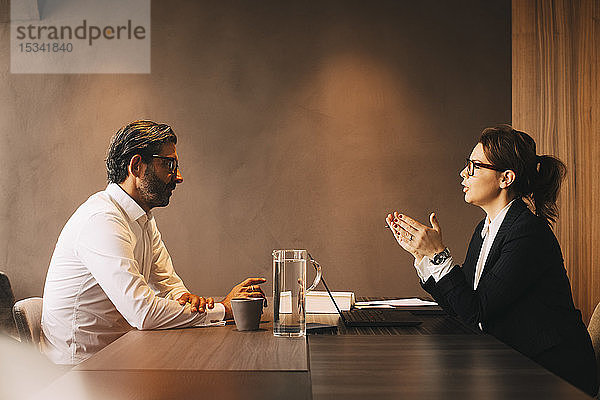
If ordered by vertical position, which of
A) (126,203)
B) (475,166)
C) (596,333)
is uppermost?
(475,166)

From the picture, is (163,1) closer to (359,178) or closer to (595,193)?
(359,178)

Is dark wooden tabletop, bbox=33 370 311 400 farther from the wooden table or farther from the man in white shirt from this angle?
the man in white shirt

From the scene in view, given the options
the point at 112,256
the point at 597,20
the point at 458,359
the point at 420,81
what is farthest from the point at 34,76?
the point at 458,359

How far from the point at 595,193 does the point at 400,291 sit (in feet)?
4.25

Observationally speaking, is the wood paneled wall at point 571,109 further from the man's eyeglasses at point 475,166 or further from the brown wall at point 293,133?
the man's eyeglasses at point 475,166

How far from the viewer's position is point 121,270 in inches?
77.1

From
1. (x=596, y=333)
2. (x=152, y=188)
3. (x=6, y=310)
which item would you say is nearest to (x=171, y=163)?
(x=152, y=188)

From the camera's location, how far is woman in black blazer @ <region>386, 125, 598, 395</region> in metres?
1.96

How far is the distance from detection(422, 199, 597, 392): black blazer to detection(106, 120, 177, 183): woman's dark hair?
103 cm

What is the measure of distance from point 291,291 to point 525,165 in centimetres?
103

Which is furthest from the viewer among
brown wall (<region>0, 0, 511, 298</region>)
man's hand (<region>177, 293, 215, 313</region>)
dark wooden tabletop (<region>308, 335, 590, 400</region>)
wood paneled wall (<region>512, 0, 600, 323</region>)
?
brown wall (<region>0, 0, 511, 298</region>)

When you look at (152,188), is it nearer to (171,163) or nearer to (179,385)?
(171,163)

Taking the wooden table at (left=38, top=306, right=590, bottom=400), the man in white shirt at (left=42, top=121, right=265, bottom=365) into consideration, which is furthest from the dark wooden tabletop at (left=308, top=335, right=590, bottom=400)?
the man in white shirt at (left=42, top=121, right=265, bottom=365)

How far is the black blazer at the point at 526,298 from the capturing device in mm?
1961
